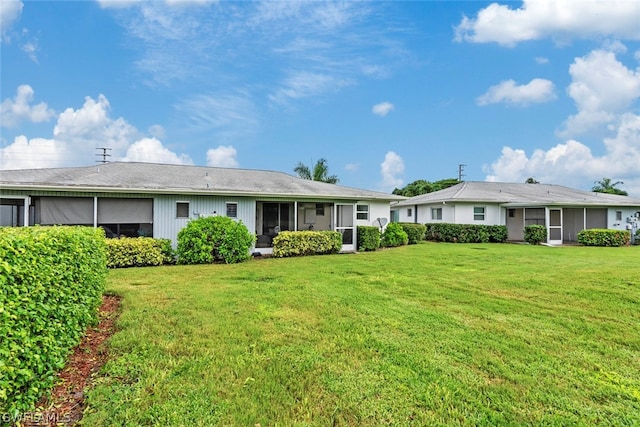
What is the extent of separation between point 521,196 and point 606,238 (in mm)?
5674

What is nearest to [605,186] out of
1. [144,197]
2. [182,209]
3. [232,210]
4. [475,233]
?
[475,233]

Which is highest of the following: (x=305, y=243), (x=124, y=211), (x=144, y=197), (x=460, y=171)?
(x=460, y=171)

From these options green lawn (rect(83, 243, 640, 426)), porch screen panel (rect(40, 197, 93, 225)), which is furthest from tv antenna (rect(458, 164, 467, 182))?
porch screen panel (rect(40, 197, 93, 225))

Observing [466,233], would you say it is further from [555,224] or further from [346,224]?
[346,224]

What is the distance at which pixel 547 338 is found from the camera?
4387 mm

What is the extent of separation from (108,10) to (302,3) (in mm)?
7297

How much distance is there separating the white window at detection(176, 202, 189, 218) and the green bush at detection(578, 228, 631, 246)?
2079 cm

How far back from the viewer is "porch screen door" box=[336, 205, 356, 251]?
49.5 ft

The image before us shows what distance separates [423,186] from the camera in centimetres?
3700

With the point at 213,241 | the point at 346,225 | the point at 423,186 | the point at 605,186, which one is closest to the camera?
the point at 213,241

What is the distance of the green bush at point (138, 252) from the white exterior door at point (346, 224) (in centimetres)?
718

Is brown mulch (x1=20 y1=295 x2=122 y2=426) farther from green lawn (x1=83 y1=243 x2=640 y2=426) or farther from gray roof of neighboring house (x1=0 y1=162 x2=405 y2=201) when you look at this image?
gray roof of neighboring house (x1=0 y1=162 x2=405 y2=201)

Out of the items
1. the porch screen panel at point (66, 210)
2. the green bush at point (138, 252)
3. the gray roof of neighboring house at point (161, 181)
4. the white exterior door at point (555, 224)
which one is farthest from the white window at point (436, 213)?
the porch screen panel at point (66, 210)

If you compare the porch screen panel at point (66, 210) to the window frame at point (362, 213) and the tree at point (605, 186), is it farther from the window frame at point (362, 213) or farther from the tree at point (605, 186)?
the tree at point (605, 186)
